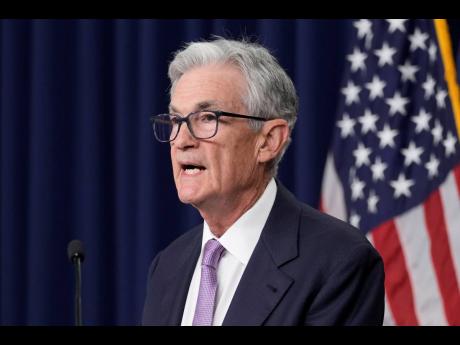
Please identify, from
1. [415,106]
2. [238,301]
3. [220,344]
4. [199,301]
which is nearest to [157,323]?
[199,301]

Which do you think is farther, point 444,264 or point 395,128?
point 395,128

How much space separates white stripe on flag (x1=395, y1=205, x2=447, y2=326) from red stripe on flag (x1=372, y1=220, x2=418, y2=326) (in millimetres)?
19

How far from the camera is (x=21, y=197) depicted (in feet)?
12.7

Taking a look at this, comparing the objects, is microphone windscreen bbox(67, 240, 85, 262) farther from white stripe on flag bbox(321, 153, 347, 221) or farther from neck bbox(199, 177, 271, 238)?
white stripe on flag bbox(321, 153, 347, 221)

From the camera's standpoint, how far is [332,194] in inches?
132

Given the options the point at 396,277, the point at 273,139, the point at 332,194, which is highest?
the point at 273,139

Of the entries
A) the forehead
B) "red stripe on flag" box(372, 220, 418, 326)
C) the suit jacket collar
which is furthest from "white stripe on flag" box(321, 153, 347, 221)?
the forehead

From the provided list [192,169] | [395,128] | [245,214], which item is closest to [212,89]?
[192,169]

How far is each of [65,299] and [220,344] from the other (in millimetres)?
2891

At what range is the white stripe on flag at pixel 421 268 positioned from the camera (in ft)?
10.3

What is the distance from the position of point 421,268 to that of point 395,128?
554 mm

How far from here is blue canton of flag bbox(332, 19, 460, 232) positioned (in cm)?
319

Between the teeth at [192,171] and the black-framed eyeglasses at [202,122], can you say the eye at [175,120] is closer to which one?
the black-framed eyeglasses at [202,122]

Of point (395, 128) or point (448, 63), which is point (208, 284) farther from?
point (448, 63)
